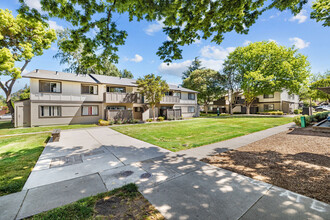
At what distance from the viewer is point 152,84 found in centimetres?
1928

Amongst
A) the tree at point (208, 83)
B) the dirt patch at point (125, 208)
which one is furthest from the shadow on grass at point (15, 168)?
the tree at point (208, 83)

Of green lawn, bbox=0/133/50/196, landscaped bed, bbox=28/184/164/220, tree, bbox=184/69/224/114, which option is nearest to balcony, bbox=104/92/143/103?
green lawn, bbox=0/133/50/196

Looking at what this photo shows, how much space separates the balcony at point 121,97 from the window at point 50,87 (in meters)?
5.66

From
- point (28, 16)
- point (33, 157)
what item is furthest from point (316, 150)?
point (28, 16)

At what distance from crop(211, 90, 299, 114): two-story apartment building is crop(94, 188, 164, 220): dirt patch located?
129ft

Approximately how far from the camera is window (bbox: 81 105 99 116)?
18786mm

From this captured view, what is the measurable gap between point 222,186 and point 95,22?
7.75m

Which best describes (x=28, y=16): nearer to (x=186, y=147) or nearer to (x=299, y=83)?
(x=186, y=147)

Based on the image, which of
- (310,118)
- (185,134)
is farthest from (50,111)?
(310,118)

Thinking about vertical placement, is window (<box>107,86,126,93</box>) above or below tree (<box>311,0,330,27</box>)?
below

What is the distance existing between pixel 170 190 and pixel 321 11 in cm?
1008

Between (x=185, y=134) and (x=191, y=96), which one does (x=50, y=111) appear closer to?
(x=185, y=134)

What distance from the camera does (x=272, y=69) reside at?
27.3 metres

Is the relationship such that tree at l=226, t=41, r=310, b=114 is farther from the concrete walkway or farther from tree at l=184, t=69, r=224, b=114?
the concrete walkway
